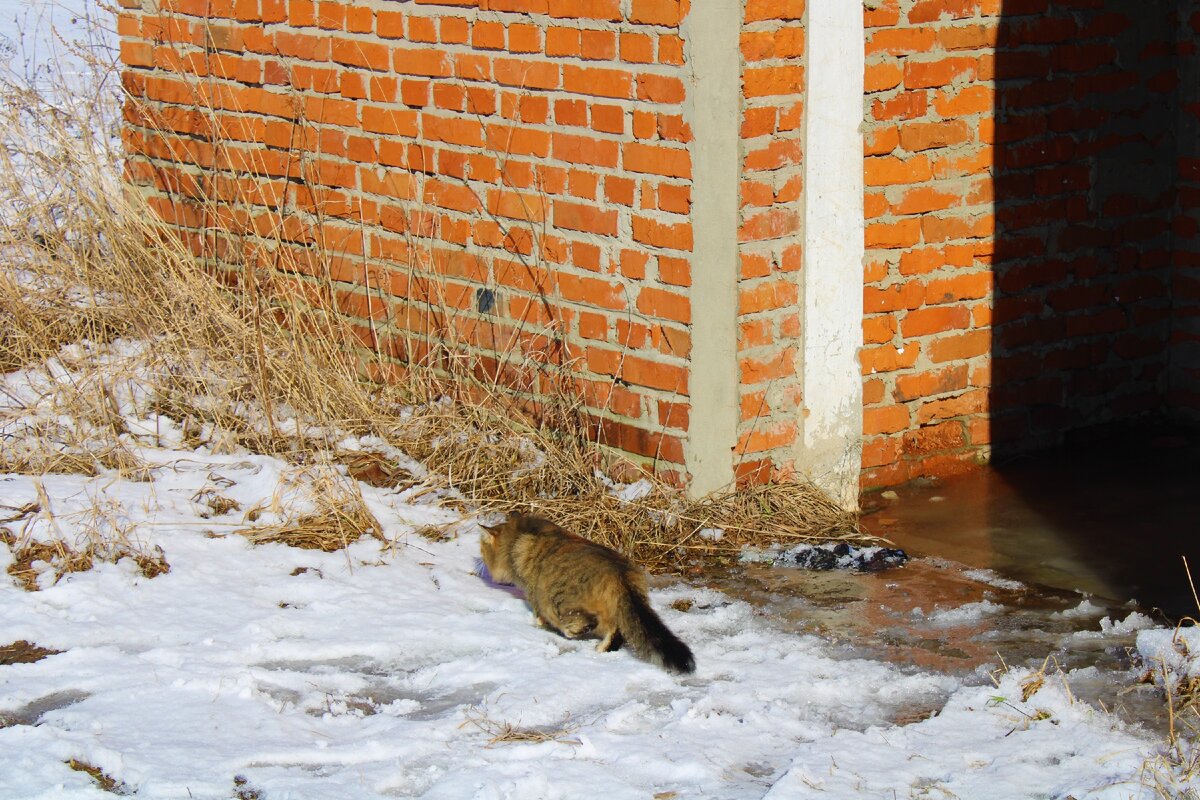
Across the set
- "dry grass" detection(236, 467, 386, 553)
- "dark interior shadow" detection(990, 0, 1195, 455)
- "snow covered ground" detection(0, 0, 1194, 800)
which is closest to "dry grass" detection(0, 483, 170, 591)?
"snow covered ground" detection(0, 0, 1194, 800)

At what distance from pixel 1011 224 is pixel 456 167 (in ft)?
7.69

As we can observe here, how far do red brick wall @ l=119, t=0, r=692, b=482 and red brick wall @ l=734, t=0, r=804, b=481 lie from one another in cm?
22

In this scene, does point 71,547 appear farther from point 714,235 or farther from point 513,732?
point 714,235

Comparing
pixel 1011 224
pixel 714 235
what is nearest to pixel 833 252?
pixel 714 235

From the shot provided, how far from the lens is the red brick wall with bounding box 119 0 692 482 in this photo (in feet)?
17.1

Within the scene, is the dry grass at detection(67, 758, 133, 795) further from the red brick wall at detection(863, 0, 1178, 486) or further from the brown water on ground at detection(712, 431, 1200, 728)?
the red brick wall at detection(863, 0, 1178, 486)

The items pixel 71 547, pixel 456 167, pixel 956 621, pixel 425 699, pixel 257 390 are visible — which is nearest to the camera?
pixel 425 699

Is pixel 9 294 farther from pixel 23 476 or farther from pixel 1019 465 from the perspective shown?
pixel 1019 465

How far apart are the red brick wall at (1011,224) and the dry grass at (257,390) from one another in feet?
2.96

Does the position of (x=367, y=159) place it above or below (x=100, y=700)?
above

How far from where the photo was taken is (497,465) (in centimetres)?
543

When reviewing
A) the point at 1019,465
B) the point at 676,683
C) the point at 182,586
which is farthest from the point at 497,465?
the point at 1019,465

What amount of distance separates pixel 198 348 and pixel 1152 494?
13.2 feet

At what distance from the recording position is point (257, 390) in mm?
5738
